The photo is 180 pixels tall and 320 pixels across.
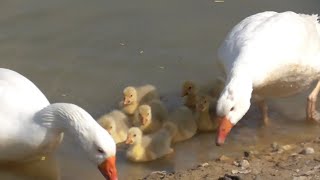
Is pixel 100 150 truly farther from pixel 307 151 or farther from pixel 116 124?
pixel 307 151

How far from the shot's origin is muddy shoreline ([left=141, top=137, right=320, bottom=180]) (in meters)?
5.57

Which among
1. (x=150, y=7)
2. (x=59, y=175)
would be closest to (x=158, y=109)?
(x=59, y=175)

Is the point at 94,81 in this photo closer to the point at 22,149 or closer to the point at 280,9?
the point at 22,149

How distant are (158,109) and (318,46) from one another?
5.05ft

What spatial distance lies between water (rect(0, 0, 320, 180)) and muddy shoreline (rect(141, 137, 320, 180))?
0.89ft

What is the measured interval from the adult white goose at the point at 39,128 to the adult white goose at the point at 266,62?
0.95 meters

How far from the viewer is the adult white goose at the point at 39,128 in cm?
564

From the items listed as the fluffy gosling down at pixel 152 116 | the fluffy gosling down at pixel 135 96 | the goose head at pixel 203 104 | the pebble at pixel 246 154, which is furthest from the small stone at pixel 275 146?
the fluffy gosling down at pixel 135 96

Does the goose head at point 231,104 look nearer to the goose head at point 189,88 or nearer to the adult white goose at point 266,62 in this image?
the adult white goose at point 266,62

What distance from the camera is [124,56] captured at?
27.8 ft

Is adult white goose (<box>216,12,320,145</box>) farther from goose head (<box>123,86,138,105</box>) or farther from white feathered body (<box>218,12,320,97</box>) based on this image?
goose head (<box>123,86,138,105</box>)

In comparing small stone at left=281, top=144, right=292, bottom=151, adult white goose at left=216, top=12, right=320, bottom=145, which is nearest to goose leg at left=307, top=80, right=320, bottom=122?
adult white goose at left=216, top=12, right=320, bottom=145

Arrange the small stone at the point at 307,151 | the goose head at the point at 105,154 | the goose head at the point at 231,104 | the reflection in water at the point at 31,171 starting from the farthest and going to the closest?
the reflection in water at the point at 31,171 < the small stone at the point at 307,151 < the goose head at the point at 231,104 < the goose head at the point at 105,154

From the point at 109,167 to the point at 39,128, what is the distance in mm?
753
